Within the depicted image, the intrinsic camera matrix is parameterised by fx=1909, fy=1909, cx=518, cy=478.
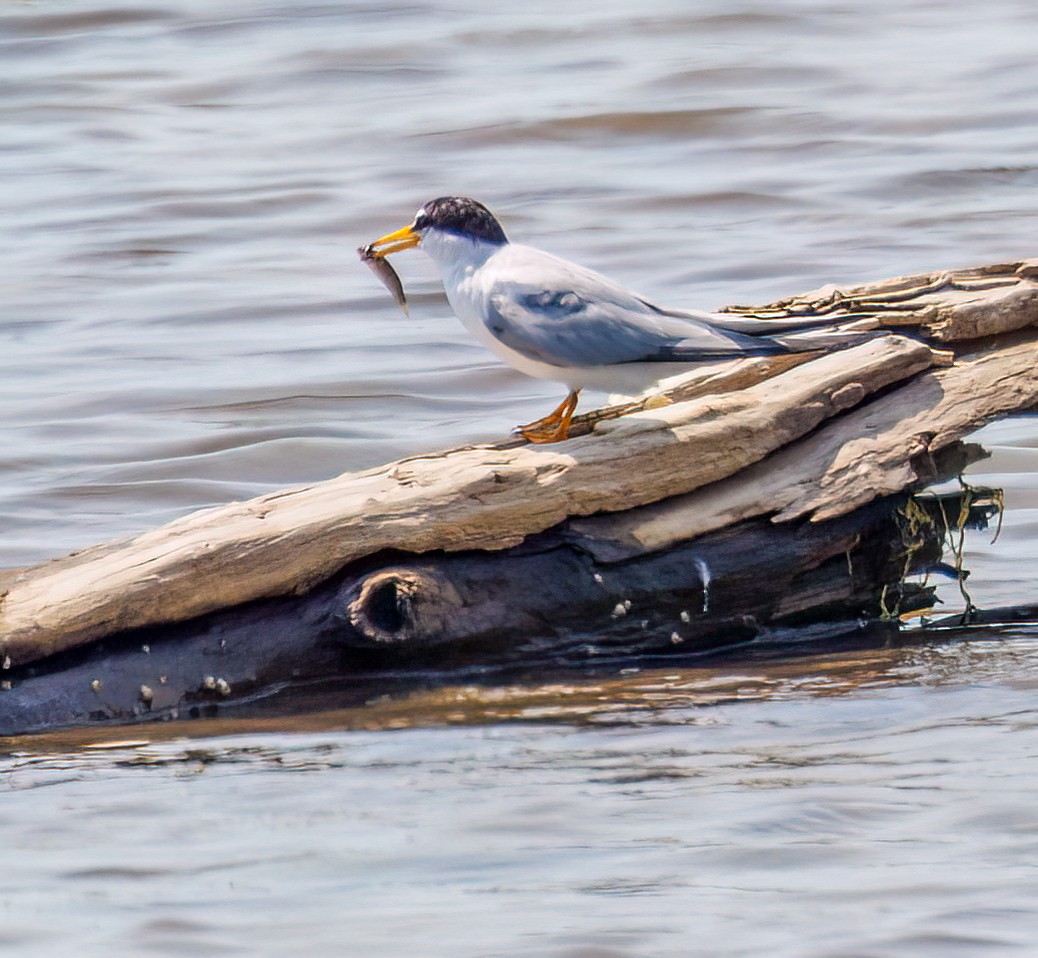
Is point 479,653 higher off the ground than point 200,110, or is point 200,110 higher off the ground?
point 200,110

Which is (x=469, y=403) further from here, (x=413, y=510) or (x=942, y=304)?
(x=413, y=510)

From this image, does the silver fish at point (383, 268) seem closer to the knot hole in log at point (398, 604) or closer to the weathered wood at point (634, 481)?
the weathered wood at point (634, 481)

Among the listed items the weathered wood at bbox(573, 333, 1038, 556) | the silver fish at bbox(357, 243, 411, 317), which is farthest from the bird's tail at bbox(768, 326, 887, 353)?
the silver fish at bbox(357, 243, 411, 317)

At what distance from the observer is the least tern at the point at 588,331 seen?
5.04 metres

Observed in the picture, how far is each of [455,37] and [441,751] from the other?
1496 centimetres

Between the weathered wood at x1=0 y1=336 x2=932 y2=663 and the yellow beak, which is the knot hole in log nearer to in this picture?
the weathered wood at x1=0 y1=336 x2=932 y2=663

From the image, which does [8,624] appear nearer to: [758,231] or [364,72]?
[758,231]

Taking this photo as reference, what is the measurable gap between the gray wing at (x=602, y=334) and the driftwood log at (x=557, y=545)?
144 mm

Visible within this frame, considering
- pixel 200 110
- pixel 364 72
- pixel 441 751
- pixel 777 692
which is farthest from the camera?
pixel 364 72

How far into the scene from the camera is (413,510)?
4668 mm

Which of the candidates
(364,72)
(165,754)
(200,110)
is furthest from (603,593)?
(364,72)

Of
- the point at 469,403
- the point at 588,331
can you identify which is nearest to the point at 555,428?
Result: the point at 588,331

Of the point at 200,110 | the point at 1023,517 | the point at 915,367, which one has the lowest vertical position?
the point at 1023,517

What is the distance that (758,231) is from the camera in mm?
11938
